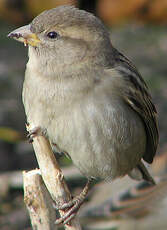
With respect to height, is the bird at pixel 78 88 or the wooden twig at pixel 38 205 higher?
the bird at pixel 78 88

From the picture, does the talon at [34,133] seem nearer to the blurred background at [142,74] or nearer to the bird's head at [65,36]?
the bird's head at [65,36]

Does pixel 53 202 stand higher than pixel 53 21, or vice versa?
pixel 53 21

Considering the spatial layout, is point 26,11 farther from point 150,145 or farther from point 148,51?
point 150,145

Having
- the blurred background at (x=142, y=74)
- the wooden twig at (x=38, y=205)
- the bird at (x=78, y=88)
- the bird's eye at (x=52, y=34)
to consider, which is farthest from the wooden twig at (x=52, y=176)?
the blurred background at (x=142, y=74)

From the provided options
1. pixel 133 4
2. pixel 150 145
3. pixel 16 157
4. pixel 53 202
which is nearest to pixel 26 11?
pixel 133 4

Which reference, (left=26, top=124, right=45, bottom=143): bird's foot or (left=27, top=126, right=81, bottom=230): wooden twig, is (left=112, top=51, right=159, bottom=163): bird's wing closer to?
(left=26, top=124, right=45, bottom=143): bird's foot

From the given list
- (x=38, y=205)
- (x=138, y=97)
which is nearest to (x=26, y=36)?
(x=138, y=97)

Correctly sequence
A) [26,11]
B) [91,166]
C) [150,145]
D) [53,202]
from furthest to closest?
[26,11] → [150,145] → [91,166] → [53,202]

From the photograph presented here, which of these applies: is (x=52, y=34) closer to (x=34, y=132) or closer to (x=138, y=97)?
(x=34, y=132)
